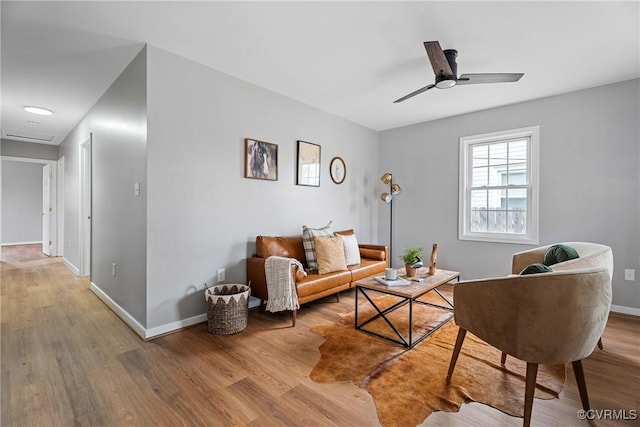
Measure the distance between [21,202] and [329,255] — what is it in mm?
9550

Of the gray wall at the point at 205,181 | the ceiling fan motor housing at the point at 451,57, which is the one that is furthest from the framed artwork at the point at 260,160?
the ceiling fan motor housing at the point at 451,57

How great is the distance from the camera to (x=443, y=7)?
201cm

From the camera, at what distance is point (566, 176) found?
3469 mm

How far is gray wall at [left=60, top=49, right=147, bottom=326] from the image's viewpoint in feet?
8.48

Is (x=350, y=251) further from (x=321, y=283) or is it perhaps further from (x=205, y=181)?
(x=205, y=181)

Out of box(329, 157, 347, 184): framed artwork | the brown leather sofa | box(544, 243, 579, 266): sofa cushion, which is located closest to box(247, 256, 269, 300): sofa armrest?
the brown leather sofa

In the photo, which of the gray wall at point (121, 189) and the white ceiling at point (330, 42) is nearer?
the white ceiling at point (330, 42)

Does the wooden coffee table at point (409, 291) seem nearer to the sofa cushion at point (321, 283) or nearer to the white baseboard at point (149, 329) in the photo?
the sofa cushion at point (321, 283)

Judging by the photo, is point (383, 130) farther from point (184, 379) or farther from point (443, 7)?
point (184, 379)

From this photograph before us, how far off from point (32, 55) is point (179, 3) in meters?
1.82

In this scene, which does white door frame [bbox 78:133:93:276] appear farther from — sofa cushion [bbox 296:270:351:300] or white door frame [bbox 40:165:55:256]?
sofa cushion [bbox 296:270:351:300]

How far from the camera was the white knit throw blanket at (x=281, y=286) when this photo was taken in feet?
8.99

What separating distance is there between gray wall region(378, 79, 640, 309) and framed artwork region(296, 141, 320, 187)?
5.80 ft

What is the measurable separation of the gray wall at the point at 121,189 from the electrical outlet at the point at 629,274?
16.1ft
